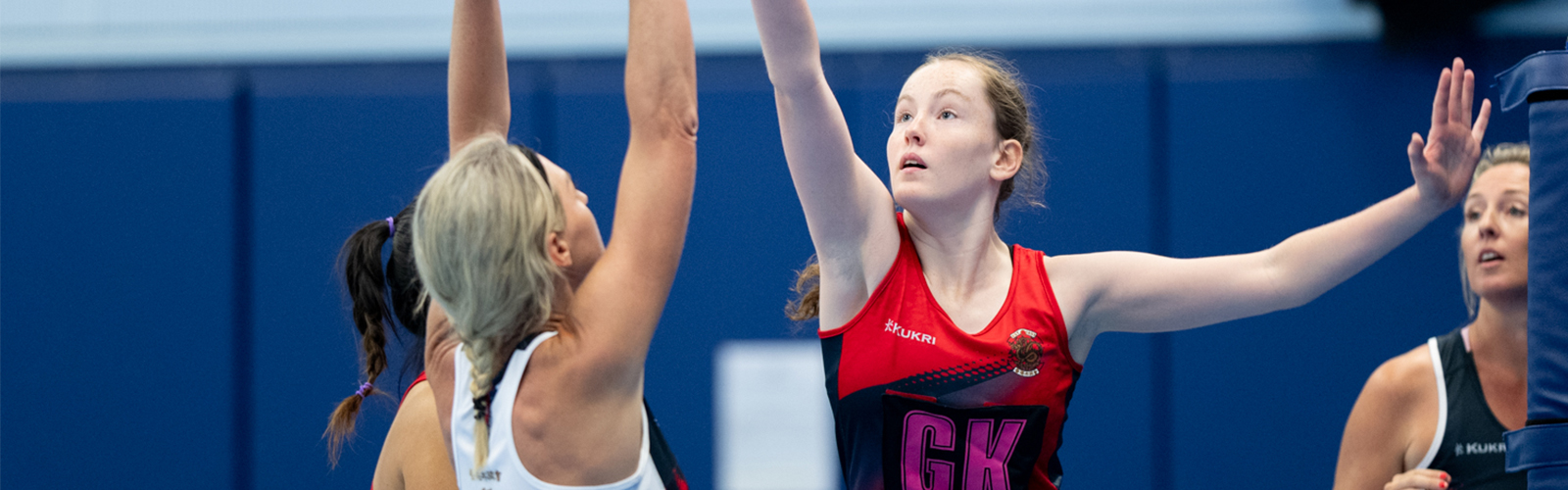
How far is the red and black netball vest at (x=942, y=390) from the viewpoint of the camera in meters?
1.47

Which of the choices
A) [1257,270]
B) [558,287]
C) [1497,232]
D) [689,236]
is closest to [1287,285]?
[1257,270]

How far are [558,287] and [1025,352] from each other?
725mm

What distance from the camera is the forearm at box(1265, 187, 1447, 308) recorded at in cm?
147

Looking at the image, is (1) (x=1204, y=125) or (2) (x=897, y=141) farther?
(1) (x=1204, y=125)

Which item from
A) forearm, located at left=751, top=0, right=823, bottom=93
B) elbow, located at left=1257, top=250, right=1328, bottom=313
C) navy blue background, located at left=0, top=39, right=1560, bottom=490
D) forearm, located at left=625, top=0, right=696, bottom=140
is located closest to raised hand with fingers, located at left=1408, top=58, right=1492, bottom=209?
elbow, located at left=1257, top=250, right=1328, bottom=313

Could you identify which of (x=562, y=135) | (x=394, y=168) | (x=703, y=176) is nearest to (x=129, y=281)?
(x=394, y=168)

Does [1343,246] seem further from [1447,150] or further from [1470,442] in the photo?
[1470,442]

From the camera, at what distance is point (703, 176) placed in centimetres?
342

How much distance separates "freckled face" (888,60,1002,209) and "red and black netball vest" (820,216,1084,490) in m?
0.15

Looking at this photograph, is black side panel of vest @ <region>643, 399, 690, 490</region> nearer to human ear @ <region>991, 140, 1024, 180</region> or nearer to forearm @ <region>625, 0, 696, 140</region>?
forearm @ <region>625, 0, 696, 140</region>

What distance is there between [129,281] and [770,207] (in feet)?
7.57

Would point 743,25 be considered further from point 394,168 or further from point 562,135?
point 394,168

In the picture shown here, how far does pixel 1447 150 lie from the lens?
1454 mm

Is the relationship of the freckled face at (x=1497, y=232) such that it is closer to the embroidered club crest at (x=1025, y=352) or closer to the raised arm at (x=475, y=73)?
the embroidered club crest at (x=1025, y=352)
